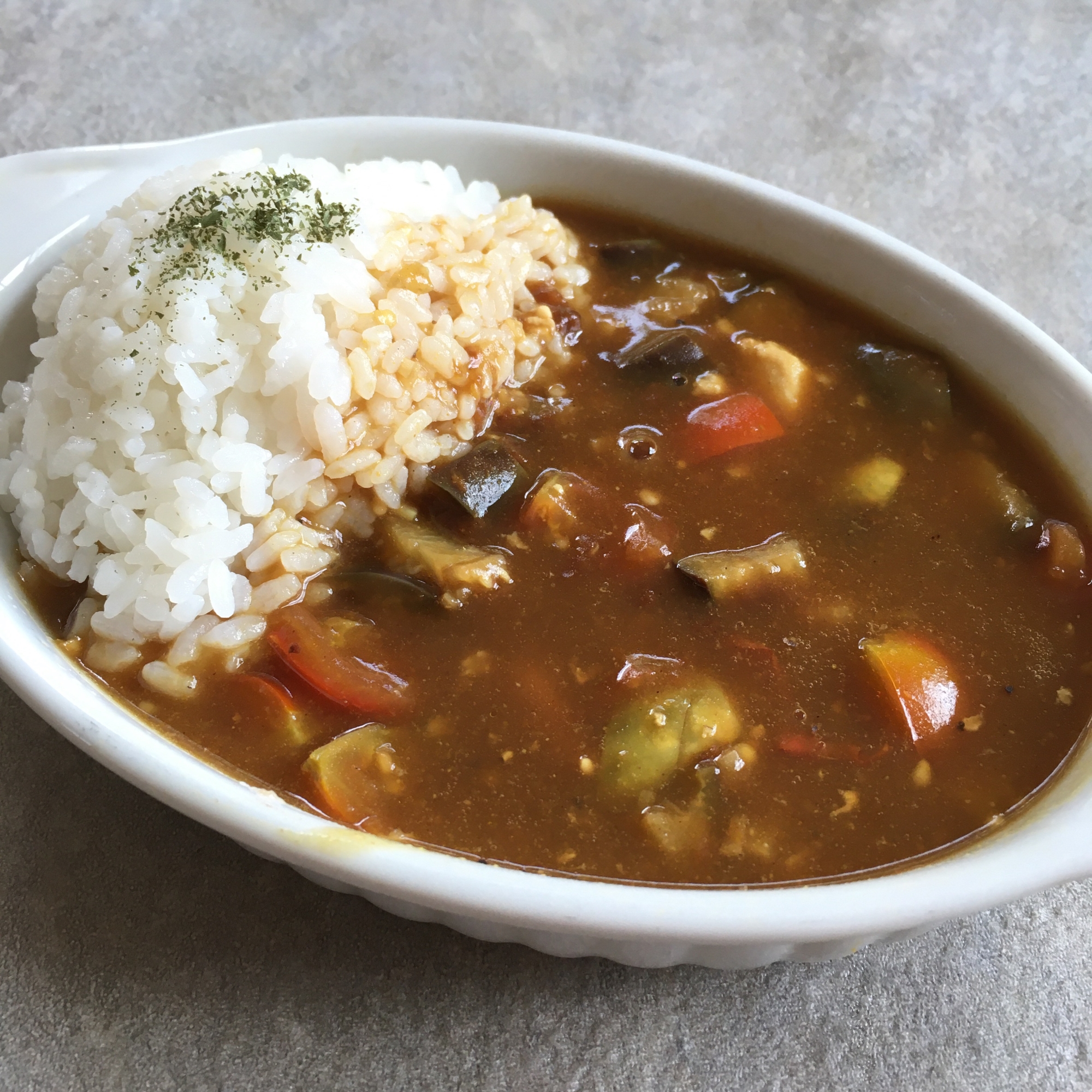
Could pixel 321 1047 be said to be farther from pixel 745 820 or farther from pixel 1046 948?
pixel 1046 948

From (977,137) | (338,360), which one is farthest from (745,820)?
(977,137)

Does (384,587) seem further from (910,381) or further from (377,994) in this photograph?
(910,381)

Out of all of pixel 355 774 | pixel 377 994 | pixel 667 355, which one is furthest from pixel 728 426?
pixel 377 994

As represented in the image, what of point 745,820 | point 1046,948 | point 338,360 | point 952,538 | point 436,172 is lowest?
point 1046,948

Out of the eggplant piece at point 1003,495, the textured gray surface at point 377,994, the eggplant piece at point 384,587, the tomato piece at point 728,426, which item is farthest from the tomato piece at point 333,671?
the eggplant piece at point 1003,495

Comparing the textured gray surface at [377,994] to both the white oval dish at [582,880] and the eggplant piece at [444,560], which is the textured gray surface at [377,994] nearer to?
the white oval dish at [582,880]

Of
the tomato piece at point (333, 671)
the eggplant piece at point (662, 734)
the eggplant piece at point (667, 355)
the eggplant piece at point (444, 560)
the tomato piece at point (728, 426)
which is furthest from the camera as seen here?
the eggplant piece at point (667, 355)
